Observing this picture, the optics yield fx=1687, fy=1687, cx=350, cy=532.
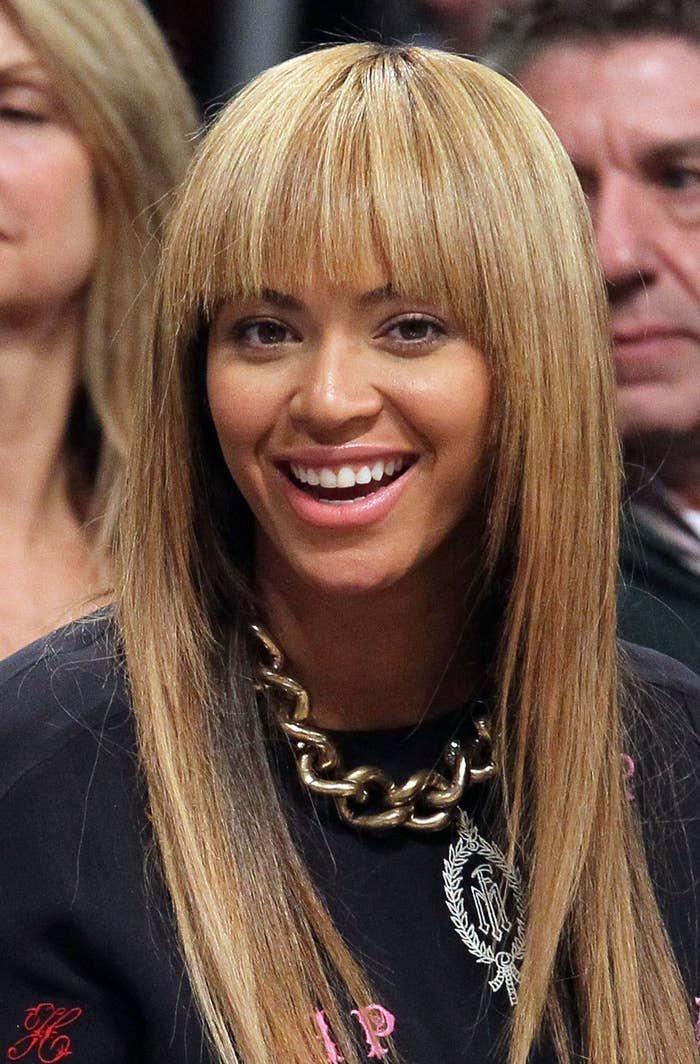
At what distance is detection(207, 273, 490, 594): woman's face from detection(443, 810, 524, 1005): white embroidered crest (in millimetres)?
223

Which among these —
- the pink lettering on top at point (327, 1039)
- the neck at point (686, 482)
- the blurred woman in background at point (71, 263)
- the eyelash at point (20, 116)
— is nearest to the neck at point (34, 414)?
the blurred woman in background at point (71, 263)

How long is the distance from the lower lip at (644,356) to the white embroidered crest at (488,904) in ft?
1.77

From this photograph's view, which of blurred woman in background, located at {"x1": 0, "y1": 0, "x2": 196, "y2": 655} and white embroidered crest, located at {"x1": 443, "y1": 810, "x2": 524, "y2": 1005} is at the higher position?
blurred woman in background, located at {"x1": 0, "y1": 0, "x2": 196, "y2": 655}

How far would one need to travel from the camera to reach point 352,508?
46.1 inches

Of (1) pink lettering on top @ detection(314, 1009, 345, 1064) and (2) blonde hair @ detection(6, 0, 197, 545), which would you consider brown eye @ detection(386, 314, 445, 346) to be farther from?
(2) blonde hair @ detection(6, 0, 197, 545)

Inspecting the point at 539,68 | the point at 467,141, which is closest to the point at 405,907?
the point at 467,141

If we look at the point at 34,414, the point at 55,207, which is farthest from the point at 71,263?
the point at 34,414

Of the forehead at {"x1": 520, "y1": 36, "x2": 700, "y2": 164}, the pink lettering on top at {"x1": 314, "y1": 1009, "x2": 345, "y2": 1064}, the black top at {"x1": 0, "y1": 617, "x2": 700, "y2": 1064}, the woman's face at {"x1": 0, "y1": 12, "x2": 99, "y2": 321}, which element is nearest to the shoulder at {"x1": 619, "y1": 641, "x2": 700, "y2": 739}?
the black top at {"x1": 0, "y1": 617, "x2": 700, "y2": 1064}

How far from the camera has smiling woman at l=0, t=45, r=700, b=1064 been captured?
113cm

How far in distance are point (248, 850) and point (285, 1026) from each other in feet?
0.41

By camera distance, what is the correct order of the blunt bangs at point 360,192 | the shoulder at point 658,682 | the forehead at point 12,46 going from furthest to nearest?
1. the forehead at point 12,46
2. the shoulder at point 658,682
3. the blunt bangs at point 360,192

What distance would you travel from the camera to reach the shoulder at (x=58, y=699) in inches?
46.1

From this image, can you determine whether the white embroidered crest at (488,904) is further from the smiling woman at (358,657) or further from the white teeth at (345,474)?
the white teeth at (345,474)

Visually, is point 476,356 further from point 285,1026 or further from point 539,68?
point 539,68
